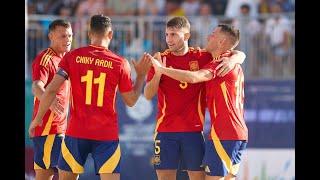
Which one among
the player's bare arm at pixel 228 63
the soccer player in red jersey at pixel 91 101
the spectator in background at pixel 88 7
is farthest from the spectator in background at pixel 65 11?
the player's bare arm at pixel 228 63

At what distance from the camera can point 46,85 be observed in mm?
9609

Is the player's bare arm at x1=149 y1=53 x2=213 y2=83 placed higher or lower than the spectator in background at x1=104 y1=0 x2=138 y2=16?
lower

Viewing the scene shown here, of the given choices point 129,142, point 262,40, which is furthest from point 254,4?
point 129,142

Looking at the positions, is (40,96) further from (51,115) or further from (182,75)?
(182,75)

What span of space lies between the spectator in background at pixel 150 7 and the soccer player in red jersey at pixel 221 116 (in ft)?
30.0

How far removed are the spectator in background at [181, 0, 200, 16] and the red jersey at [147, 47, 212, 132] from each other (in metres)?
9.11

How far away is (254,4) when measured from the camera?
58.9 feet

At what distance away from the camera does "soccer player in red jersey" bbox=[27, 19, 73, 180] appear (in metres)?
9.62

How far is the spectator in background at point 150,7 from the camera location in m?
18.0

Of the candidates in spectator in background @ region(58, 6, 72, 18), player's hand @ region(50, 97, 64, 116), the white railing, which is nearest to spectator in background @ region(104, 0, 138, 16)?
spectator in background @ region(58, 6, 72, 18)

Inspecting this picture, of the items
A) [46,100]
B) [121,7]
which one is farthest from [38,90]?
[121,7]

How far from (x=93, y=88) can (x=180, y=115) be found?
49.3 inches

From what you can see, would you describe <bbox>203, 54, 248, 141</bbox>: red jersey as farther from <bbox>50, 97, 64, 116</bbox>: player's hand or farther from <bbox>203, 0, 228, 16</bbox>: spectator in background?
<bbox>203, 0, 228, 16</bbox>: spectator in background
